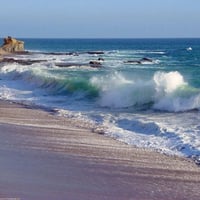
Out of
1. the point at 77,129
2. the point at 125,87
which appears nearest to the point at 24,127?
the point at 77,129

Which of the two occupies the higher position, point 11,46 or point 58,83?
point 11,46

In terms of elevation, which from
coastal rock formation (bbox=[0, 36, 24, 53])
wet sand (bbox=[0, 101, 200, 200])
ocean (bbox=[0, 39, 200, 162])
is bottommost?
wet sand (bbox=[0, 101, 200, 200])

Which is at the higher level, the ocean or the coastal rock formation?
the coastal rock formation

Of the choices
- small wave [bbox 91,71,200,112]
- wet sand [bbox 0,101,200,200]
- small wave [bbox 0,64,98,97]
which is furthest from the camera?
small wave [bbox 0,64,98,97]

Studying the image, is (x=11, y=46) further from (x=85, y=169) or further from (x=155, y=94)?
(x=85, y=169)

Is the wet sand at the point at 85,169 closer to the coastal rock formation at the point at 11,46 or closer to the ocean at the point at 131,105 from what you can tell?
the ocean at the point at 131,105

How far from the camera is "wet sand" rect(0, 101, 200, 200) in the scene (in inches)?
352

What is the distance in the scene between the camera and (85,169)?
34.2 feet

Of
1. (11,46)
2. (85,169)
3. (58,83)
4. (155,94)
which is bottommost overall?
(85,169)

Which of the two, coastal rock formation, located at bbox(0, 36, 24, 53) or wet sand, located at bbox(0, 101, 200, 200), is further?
coastal rock formation, located at bbox(0, 36, 24, 53)

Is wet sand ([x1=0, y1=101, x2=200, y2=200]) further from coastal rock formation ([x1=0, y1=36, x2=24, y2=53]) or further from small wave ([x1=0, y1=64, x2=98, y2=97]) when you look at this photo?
coastal rock formation ([x1=0, y1=36, x2=24, y2=53])

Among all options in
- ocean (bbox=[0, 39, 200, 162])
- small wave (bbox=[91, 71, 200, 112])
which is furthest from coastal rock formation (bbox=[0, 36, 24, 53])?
small wave (bbox=[91, 71, 200, 112])

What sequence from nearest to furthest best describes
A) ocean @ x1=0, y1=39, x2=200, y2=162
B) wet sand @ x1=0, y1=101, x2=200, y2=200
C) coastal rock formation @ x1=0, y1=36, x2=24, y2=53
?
1. wet sand @ x1=0, y1=101, x2=200, y2=200
2. ocean @ x1=0, y1=39, x2=200, y2=162
3. coastal rock formation @ x1=0, y1=36, x2=24, y2=53

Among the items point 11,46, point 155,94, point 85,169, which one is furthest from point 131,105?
point 11,46
